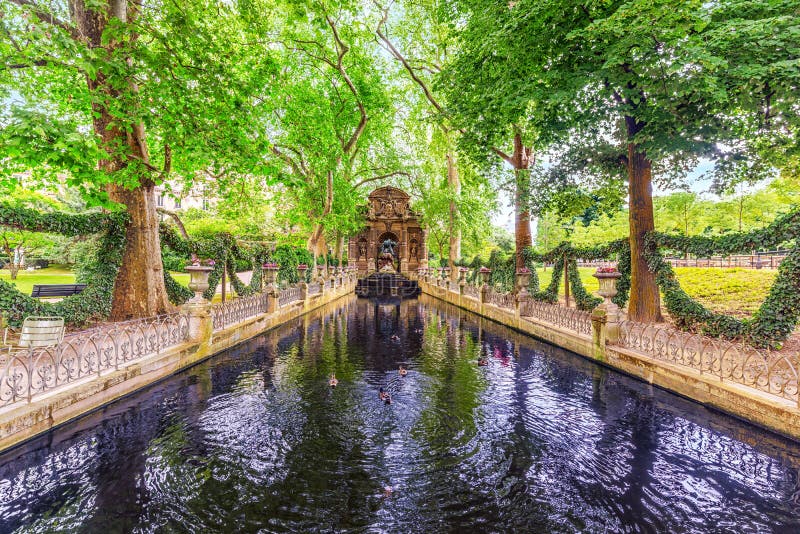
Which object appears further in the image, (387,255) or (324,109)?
(387,255)

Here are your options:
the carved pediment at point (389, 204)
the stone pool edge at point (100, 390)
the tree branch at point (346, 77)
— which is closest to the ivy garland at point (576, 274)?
the stone pool edge at point (100, 390)

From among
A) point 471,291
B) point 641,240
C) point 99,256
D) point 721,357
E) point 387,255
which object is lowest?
point 471,291

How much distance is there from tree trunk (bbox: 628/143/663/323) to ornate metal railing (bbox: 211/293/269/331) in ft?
42.7

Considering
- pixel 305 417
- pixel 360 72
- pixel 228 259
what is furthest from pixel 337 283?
pixel 305 417

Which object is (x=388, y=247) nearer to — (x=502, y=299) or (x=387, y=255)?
(x=387, y=255)

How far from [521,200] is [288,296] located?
39.7ft

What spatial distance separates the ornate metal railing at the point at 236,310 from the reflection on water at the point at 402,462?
2.85 m

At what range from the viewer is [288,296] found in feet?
57.5

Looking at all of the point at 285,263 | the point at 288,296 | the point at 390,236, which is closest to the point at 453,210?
the point at 285,263

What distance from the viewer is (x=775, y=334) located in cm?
757

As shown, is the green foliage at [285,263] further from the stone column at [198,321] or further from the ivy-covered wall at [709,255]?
the ivy-covered wall at [709,255]

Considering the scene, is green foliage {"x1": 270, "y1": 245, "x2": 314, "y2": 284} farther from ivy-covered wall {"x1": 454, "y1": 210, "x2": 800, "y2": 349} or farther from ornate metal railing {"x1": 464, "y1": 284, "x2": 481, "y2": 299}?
ivy-covered wall {"x1": 454, "y1": 210, "x2": 800, "y2": 349}

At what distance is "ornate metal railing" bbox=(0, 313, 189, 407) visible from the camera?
5133 mm

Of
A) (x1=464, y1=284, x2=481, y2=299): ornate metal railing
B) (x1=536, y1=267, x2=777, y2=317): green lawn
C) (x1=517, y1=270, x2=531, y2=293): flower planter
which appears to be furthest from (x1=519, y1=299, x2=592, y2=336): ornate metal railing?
(x1=464, y1=284, x2=481, y2=299): ornate metal railing
